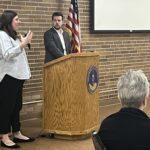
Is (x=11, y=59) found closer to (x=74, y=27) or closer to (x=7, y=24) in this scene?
(x=7, y=24)

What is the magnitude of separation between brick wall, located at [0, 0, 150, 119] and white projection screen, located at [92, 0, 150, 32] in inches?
4.8

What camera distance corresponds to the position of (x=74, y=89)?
16.6 feet

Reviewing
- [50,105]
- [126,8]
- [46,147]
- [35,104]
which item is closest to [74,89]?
[50,105]

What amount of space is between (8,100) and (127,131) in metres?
2.82

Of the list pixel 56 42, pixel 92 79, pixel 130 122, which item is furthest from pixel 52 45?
pixel 130 122

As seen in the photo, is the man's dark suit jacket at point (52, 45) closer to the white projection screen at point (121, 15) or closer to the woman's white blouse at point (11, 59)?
the woman's white blouse at point (11, 59)

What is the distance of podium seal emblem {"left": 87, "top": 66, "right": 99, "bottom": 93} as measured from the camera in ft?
16.9

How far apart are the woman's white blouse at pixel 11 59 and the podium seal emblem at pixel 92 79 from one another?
2.60ft

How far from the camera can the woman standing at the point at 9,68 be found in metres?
4.61

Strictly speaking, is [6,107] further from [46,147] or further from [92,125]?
[92,125]

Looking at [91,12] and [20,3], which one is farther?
[91,12]

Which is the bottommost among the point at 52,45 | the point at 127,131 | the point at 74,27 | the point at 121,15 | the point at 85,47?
the point at 127,131

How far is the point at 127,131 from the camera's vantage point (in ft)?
7.05

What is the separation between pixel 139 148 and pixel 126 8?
20.1 feet
